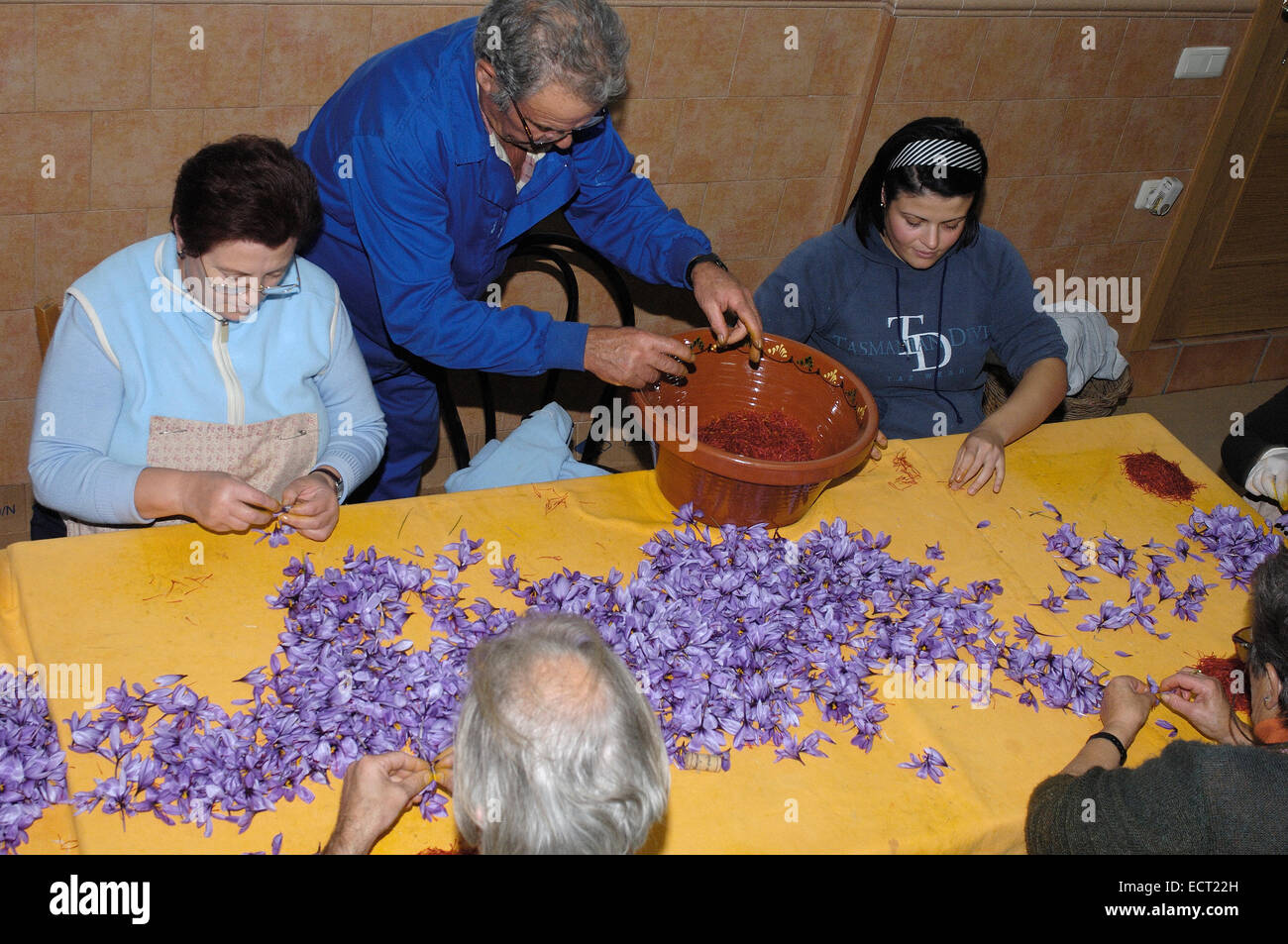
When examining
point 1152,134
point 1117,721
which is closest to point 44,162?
point 1117,721

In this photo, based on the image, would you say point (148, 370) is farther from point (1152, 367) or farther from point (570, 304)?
point (1152, 367)

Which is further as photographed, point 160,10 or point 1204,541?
point 160,10

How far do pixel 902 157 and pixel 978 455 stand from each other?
30.7 inches

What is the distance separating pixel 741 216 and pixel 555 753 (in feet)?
9.85

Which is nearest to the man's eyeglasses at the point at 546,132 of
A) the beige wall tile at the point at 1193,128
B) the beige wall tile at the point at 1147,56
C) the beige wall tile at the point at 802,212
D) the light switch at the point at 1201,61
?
the beige wall tile at the point at 802,212

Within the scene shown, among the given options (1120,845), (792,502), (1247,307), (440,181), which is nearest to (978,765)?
(1120,845)

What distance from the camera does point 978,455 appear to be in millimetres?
2670

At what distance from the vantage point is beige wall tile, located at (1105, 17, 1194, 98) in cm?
418

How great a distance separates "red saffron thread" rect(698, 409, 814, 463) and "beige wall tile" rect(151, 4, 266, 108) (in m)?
1.75

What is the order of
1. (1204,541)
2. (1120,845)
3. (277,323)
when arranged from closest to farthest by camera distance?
(1120,845) → (277,323) → (1204,541)

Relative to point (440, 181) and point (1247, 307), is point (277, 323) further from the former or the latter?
point (1247, 307)

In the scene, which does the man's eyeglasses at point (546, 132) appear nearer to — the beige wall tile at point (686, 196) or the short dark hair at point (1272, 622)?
the beige wall tile at point (686, 196)

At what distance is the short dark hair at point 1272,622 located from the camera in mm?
1896

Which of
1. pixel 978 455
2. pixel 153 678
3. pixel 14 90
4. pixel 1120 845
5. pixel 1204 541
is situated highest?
pixel 14 90
